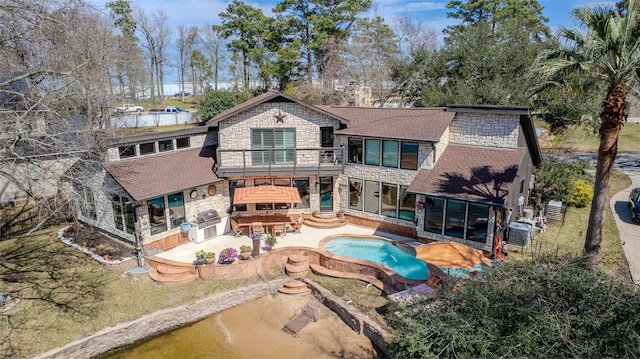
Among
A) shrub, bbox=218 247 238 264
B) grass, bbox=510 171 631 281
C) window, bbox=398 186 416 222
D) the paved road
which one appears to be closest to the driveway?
the paved road

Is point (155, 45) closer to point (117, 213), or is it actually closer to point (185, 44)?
point (185, 44)

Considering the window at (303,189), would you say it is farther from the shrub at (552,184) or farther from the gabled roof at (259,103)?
the shrub at (552,184)

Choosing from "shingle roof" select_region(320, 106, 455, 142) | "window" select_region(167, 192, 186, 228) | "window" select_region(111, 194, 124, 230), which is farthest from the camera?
"shingle roof" select_region(320, 106, 455, 142)

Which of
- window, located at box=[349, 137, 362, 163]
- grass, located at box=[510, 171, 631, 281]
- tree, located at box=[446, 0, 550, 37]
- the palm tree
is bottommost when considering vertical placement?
grass, located at box=[510, 171, 631, 281]

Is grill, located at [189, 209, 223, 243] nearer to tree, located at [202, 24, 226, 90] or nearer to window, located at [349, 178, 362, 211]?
window, located at [349, 178, 362, 211]

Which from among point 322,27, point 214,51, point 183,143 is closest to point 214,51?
point 214,51

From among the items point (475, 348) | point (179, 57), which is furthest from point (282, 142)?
point (179, 57)

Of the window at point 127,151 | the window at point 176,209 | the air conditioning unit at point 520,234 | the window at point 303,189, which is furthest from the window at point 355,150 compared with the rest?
the window at point 127,151
